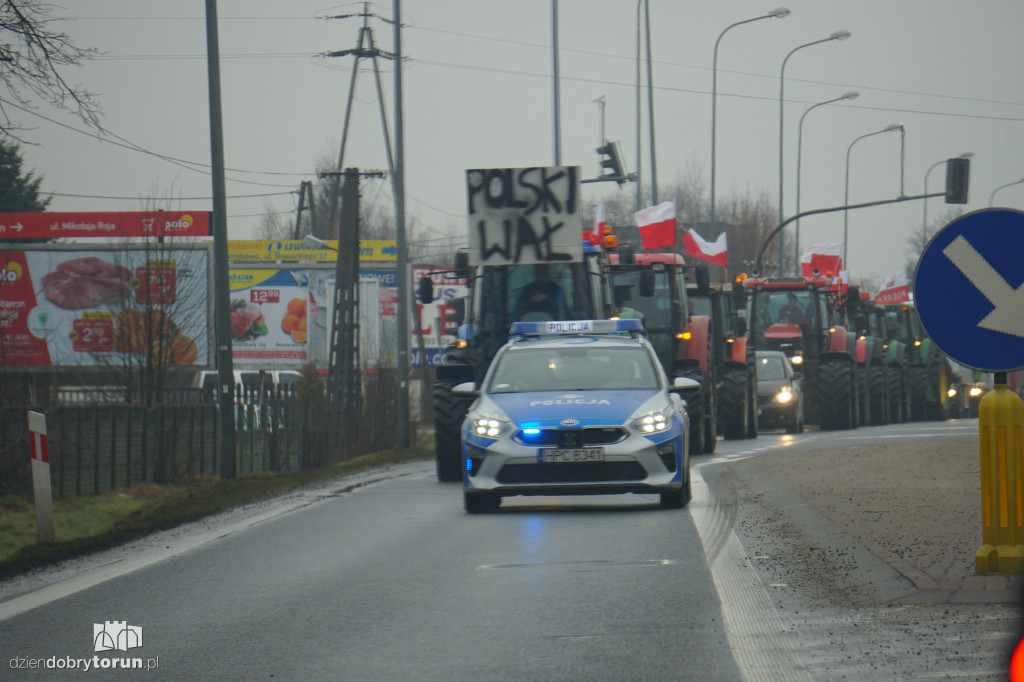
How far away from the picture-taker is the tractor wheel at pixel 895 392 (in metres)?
37.2

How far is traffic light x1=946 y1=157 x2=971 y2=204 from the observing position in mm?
33875

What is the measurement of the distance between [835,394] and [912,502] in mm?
18737

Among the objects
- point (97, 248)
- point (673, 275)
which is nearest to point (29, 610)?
point (673, 275)

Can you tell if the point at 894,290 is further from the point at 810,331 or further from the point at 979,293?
the point at 979,293

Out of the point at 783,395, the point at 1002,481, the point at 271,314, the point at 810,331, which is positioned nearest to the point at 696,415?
the point at 783,395

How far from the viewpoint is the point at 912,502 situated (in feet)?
41.9

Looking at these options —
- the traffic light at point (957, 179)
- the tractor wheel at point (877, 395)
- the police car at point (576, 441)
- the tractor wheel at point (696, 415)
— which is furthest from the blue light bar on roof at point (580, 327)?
the tractor wheel at point (877, 395)

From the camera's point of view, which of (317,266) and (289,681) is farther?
(317,266)

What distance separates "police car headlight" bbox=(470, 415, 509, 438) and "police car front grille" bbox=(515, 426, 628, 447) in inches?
6.9

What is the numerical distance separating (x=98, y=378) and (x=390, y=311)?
3014cm

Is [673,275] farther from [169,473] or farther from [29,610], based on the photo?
[29,610]

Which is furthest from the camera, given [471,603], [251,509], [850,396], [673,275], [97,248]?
[97,248]

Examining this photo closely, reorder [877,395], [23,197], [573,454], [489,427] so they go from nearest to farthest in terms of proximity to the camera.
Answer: [573,454]
[489,427]
[877,395]
[23,197]

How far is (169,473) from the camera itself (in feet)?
72.5
